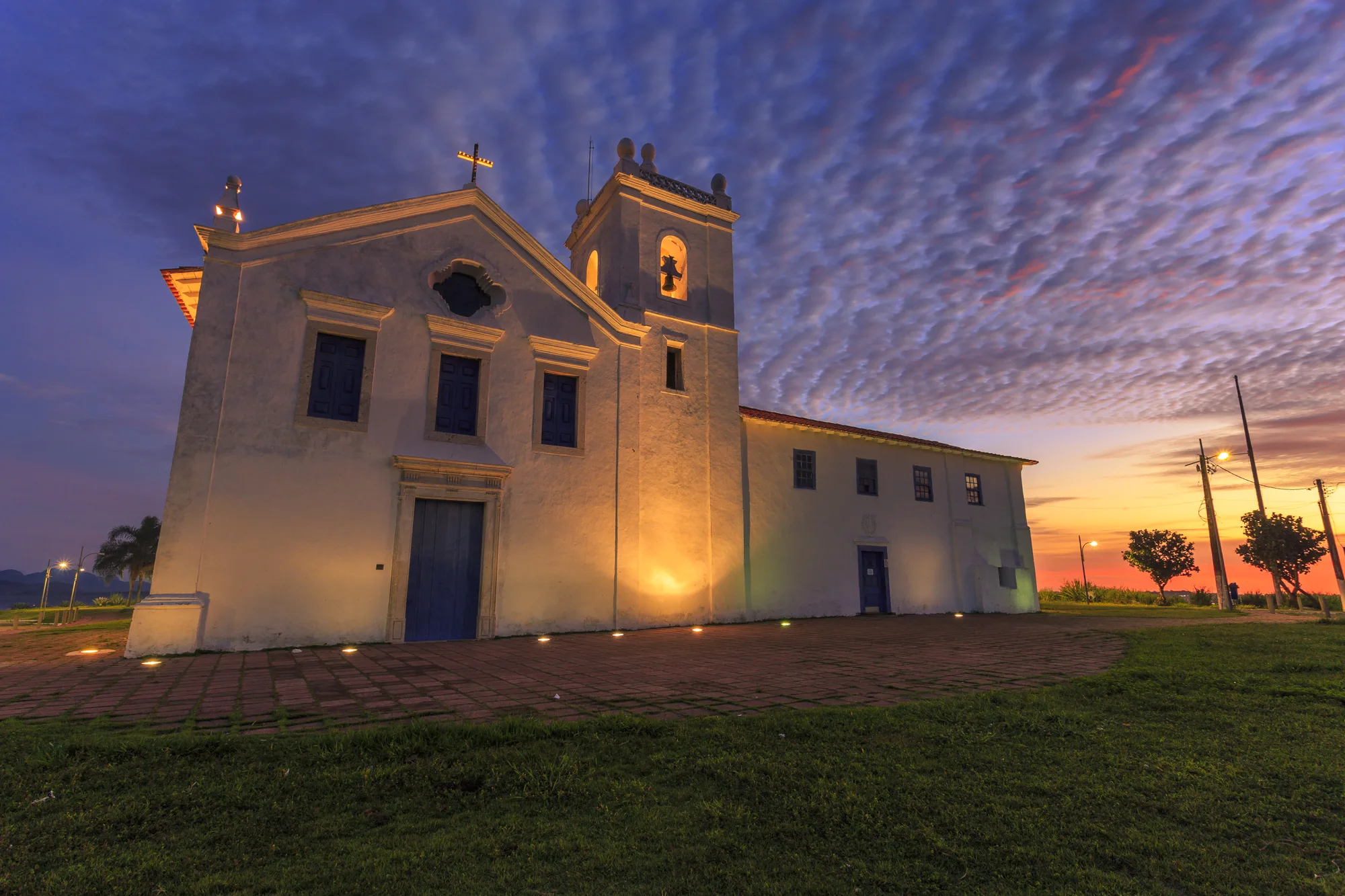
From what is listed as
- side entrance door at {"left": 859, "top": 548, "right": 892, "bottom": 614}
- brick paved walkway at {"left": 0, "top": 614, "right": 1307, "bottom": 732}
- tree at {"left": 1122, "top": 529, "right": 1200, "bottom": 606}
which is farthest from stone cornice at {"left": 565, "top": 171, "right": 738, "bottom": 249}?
tree at {"left": 1122, "top": 529, "right": 1200, "bottom": 606}

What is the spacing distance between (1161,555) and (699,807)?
193 ft

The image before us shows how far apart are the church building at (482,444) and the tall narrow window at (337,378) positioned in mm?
41

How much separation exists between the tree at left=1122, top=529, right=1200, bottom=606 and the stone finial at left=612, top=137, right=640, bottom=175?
2007 inches

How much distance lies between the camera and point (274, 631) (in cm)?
1091

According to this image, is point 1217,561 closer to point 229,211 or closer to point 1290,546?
point 1290,546

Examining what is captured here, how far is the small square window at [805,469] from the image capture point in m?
19.4

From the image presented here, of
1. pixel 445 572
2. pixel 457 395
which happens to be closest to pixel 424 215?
pixel 457 395

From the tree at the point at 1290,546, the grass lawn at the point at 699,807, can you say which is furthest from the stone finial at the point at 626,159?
the tree at the point at 1290,546

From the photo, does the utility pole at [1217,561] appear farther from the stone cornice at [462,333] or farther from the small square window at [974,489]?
the stone cornice at [462,333]

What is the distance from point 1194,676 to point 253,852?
828 cm

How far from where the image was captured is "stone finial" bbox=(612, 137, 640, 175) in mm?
17250

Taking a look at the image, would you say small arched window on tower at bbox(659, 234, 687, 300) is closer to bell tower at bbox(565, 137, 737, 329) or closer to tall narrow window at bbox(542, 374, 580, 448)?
bell tower at bbox(565, 137, 737, 329)

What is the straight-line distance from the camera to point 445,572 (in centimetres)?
1271

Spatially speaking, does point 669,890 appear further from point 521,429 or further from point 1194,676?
point 521,429
